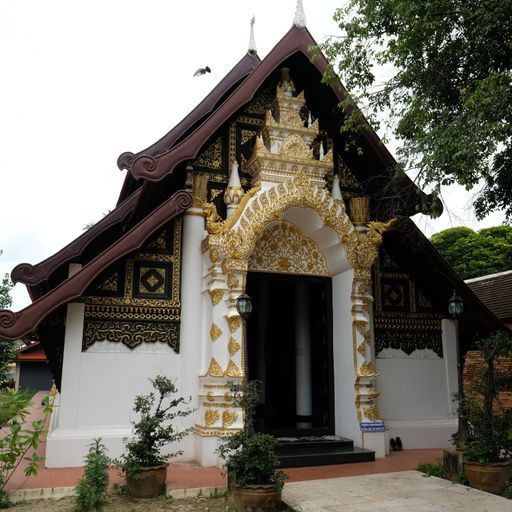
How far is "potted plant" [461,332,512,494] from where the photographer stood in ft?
18.7

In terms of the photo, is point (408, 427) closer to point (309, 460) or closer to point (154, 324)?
point (309, 460)

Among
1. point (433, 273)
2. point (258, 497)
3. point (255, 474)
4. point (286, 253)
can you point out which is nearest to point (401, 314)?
point (433, 273)

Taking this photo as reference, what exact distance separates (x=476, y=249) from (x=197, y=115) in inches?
727

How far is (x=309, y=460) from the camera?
6898 millimetres

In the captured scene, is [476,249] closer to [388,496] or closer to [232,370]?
[232,370]

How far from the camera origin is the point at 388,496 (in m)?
5.47

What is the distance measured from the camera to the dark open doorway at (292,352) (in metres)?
8.24

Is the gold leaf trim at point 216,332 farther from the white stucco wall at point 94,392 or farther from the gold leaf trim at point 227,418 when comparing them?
the gold leaf trim at point 227,418

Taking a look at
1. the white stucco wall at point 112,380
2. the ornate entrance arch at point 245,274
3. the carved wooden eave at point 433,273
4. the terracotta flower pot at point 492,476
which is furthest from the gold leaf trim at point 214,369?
the carved wooden eave at point 433,273

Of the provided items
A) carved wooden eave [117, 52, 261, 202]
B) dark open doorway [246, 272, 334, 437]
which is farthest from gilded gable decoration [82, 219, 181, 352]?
carved wooden eave [117, 52, 261, 202]

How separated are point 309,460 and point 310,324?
2.89 m

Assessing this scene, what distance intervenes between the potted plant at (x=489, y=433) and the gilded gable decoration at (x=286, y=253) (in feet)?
9.05

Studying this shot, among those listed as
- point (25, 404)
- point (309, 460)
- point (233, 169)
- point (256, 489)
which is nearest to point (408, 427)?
point (309, 460)

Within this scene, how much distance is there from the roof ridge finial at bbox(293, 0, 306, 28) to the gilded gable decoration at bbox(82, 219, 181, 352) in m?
3.55
